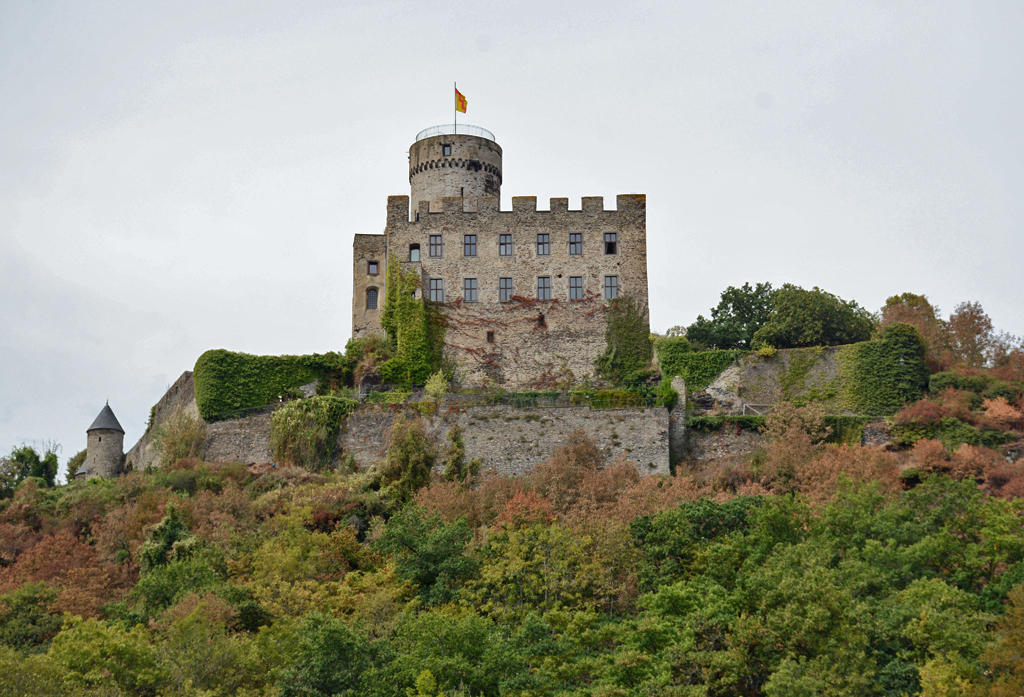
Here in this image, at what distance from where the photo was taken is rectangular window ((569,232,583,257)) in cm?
5269

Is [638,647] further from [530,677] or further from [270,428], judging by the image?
[270,428]

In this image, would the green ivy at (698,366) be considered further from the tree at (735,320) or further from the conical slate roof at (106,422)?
the conical slate roof at (106,422)

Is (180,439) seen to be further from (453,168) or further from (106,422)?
(453,168)

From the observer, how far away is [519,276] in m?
52.4

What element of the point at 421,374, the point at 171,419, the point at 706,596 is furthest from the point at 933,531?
the point at 171,419

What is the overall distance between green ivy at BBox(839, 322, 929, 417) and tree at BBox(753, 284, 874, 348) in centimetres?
419

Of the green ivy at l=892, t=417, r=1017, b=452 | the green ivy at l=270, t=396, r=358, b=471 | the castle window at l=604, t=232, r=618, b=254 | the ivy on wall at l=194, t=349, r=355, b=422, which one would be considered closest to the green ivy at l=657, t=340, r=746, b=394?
the castle window at l=604, t=232, r=618, b=254

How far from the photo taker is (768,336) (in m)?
50.8

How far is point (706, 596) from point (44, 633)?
18.5 metres

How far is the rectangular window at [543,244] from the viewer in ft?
173

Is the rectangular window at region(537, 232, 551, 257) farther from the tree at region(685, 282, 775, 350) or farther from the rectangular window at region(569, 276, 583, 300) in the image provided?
the tree at region(685, 282, 775, 350)

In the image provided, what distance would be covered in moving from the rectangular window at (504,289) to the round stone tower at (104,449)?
659 inches

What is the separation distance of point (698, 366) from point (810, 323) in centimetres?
599

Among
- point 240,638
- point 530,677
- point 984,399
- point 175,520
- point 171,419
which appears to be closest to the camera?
point 530,677
